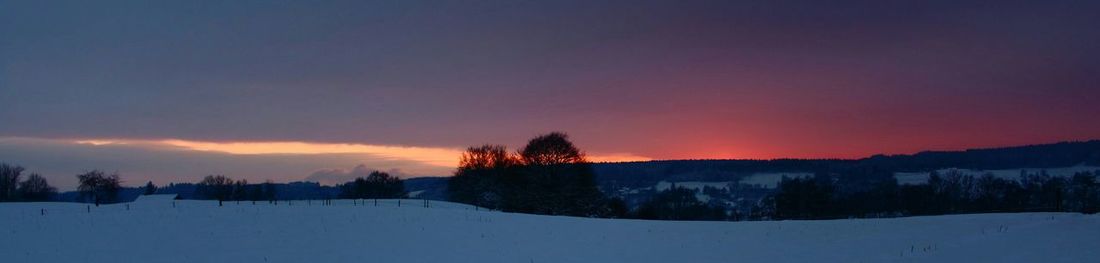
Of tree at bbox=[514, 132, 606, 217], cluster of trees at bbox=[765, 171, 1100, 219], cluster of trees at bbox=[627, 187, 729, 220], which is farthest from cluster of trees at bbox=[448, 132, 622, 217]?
cluster of trees at bbox=[765, 171, 1100, 219]

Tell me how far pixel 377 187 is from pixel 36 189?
57.0m

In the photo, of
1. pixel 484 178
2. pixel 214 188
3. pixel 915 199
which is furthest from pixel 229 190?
pixel 915 199

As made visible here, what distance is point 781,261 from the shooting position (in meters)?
30.8

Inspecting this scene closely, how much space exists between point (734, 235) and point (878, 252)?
933 centimetres

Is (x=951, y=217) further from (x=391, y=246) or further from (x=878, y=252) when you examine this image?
(x=391, y=246)

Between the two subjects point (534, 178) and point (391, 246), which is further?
point (534, 178)

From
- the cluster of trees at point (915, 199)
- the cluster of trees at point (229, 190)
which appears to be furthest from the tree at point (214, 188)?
the cluster of trees at point (915, 199)

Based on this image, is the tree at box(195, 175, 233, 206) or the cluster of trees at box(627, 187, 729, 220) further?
the tree at box(195, 175, 233, 206)

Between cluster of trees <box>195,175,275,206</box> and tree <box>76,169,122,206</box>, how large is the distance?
61.1 ft

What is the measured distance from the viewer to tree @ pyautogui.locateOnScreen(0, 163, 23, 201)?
400 ft

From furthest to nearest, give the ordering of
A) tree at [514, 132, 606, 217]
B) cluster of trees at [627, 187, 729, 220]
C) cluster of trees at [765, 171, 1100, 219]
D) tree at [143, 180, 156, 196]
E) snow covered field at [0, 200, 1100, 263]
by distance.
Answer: tree at [143, 180, 156, 196], cluster of trees at [627, 187, 729, 220], cluster of trees at [765, 171, 1100, 219], tree at [514, 132, 606, 217], snow covered field at [0, 200, 1100, 263]

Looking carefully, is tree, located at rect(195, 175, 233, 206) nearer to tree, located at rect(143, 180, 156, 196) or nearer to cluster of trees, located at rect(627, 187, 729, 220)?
tree, located at rect(143, 180, 156, 196)

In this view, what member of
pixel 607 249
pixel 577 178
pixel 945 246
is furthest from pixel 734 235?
pixel 577 178

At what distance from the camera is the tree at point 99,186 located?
115375mm
